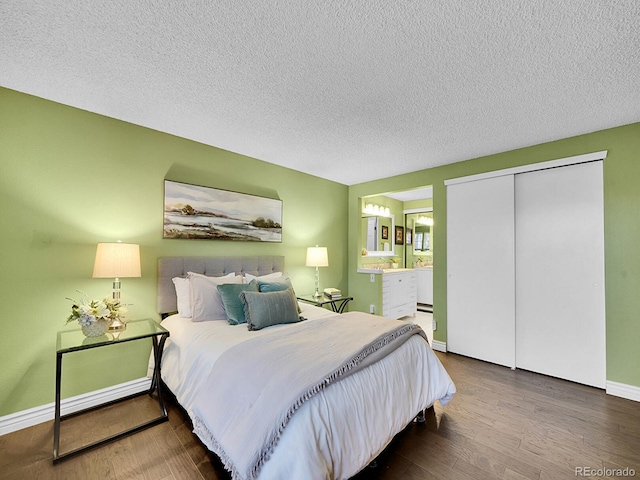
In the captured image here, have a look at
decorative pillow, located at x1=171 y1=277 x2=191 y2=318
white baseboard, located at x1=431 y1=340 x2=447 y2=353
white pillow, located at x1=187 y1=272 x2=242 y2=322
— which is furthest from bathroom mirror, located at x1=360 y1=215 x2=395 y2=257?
decorative pillow, located at x1=171 y1=277 x2=191 y2=318

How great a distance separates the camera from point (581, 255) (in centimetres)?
287

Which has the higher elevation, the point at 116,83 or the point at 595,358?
the point at 116,83

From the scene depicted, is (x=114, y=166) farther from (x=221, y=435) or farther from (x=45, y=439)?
(x=221, y=435)

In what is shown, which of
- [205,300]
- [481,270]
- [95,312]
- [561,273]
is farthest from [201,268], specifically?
[561,273]

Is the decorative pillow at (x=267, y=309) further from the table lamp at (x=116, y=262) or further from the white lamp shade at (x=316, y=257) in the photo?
the white lamp shade at (x=316, y=257)

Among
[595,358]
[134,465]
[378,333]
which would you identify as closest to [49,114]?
[134,465]

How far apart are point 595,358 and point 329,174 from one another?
376cm

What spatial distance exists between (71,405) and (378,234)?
4936mm

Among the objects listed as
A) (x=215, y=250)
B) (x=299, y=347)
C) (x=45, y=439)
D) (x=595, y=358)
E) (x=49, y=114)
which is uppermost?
(x=49, y=114)

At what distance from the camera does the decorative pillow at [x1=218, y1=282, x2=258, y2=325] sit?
2.45 metres

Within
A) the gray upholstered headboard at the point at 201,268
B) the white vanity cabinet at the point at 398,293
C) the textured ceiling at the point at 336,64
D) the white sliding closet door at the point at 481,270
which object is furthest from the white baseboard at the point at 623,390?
the gray upholstered headboard at the point at 201,268

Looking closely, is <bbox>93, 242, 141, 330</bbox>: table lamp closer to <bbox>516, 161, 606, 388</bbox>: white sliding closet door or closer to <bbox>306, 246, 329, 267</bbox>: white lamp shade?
<bbox>306, 246, 329, 267</bbox>: white lamp shade

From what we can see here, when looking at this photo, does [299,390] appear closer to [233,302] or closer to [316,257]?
[233,302]

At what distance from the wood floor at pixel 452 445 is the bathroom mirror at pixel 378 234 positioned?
3.28 m
